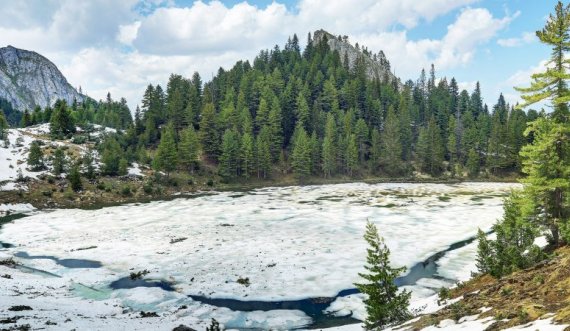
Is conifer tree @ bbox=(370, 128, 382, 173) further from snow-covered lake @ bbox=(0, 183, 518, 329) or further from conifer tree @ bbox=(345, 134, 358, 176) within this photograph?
snow-covered lake @ bbox=(0, 183, 518, 329)

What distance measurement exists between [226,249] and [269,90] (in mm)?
95039

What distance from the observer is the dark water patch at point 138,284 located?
2345cm

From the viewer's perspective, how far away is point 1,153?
240 ft

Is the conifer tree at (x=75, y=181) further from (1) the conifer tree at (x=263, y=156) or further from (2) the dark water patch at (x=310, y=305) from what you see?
(2) the dark water patch at (x=310, y=305)

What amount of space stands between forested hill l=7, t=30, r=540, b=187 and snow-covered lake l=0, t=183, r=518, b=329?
1451 inches

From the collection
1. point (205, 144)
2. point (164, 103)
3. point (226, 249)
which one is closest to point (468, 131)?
point (205, 144)

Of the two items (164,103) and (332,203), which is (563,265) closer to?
(332,203)

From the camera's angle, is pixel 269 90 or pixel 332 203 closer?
pixel 332 203

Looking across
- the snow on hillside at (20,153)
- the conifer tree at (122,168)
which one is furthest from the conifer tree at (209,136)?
the conifer tree at (122,168)

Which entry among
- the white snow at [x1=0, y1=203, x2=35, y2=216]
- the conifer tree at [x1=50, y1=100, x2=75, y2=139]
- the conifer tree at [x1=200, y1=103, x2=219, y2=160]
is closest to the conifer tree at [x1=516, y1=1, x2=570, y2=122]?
the white snow at [x1=0, y1=203, x2=35, y2=216]

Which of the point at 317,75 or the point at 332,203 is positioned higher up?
the point at 317,75

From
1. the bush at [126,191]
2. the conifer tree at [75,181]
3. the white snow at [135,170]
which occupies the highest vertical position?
the white snow at [135,170]

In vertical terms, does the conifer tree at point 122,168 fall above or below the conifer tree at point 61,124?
below

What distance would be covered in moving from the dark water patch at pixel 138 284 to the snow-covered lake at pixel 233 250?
0.29m
